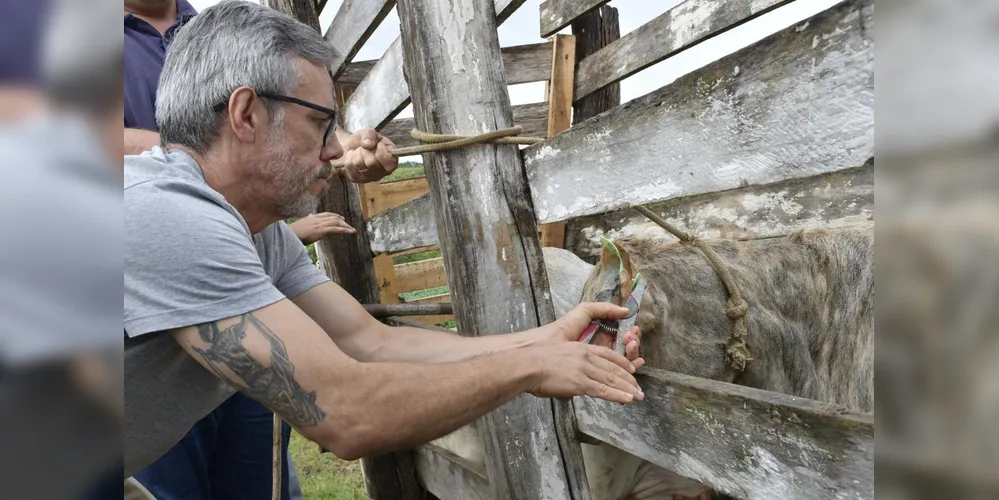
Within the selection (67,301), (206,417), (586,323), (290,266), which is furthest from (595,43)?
(67,301)

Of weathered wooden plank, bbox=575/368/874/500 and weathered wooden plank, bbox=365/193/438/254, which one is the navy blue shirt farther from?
weathered wooden plank, bbox=575/368/874/500

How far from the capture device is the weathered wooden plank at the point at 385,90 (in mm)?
2869

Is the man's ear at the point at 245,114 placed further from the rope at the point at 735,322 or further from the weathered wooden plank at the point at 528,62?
the weathered wooden plank at the point at 528,62

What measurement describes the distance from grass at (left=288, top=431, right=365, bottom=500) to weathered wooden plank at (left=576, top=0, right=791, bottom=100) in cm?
346

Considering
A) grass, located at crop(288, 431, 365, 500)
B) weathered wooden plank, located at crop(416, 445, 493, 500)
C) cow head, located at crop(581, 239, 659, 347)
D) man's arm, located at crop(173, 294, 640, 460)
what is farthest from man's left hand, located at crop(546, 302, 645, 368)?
grass, located at crop(288, 431, 365, 500)

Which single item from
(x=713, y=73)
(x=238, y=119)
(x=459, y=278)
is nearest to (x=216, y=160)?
(x=238, y=119)

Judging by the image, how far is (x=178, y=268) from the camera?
1.65 metres

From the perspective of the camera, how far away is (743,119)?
1431mm

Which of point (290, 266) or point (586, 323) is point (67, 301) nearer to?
point (586, 323)

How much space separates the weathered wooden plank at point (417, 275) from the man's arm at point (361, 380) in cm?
437

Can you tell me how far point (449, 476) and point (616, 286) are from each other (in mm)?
1751

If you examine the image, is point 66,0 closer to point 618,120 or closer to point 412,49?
point 618,120

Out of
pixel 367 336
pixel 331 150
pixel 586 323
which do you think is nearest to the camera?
pixel 586 323

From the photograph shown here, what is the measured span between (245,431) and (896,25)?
3.47 metres
